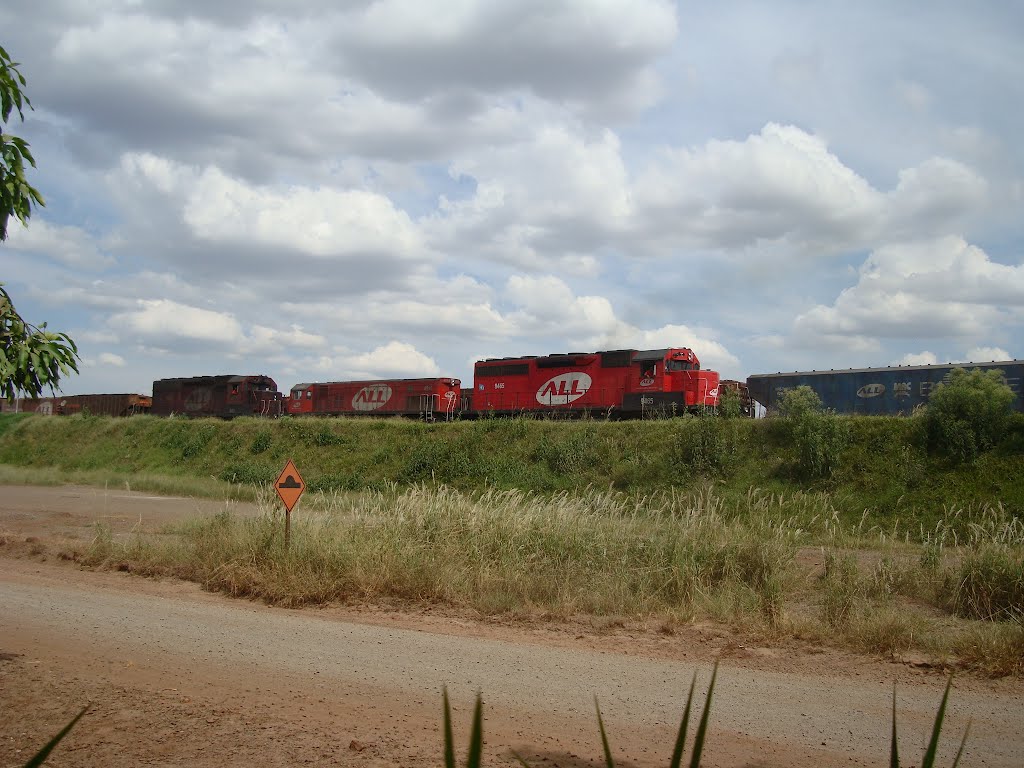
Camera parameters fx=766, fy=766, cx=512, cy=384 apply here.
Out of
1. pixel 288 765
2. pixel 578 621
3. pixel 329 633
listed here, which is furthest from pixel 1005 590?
pixel 288 765

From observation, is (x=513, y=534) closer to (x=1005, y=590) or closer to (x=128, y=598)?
(x=128, y=598)

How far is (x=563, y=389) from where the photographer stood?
3825 centimetres

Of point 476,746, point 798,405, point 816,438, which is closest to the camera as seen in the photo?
point 476,746

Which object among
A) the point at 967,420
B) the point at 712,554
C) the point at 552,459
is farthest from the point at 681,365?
the point at 712,554

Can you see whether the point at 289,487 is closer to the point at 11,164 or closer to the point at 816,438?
the point at 11,164

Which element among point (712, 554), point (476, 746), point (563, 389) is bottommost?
point (712, 554)

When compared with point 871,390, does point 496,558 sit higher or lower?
lower

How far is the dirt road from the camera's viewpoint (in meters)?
5.75

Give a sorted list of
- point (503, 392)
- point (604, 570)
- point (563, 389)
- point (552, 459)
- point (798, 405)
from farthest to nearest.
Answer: point (503, 392)
point (563, 389)
point (552, 459)
point (798, 405)
point (604, 570)

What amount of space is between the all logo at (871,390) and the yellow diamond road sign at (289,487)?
32.1 meters

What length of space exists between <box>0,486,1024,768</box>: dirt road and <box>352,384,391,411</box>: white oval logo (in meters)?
35.5

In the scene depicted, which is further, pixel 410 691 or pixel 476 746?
pixel 410 691

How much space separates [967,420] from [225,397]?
43.5m

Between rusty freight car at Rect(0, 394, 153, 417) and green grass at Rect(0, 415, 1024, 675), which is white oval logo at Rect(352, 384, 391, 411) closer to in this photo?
rusty freight car at Rect(0, 394, 153, 417)
